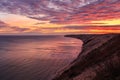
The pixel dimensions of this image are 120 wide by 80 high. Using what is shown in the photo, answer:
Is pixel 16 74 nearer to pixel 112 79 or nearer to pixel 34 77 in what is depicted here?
pixel 34 77

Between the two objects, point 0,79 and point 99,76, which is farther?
point 0,79

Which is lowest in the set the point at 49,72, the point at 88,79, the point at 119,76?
the point at 49,72

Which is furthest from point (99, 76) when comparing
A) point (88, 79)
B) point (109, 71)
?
point (88, 79)

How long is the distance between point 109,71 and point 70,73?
1086cm

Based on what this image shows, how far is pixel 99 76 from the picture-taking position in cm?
1906

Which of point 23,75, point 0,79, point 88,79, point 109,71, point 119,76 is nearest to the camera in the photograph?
point 119,76

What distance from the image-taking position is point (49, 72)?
121 ft

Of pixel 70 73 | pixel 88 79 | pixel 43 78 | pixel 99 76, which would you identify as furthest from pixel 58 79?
pixel 99 76

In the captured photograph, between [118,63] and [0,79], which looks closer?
[118,63]

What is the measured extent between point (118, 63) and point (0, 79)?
19.2 meters

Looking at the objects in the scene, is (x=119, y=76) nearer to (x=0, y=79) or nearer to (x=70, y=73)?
(x=70, y=73)

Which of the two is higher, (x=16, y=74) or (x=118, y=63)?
(x=118, y=63)

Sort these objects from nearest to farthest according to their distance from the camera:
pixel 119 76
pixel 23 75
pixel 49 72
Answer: pixel 119 76 → pixel 23 75 → pixel 49 72

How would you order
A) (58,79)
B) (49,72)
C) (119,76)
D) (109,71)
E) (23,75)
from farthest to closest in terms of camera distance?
(49,72) < (23,75) < (58,79) < (109,71) < (119,76)
